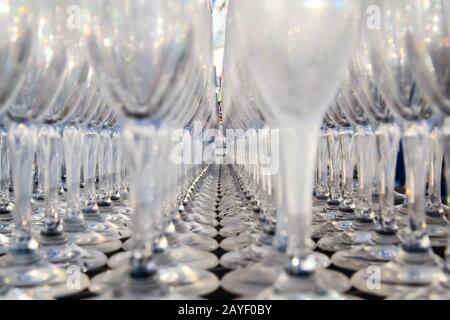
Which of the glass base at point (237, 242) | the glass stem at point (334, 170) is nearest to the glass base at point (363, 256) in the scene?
the glass base at point (237, 242)

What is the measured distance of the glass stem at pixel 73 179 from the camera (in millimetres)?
662

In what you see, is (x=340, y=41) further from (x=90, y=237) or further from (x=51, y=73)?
(x=90, y=237)

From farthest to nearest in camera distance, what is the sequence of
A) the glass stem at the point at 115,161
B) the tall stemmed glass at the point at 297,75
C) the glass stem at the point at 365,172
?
the glass stem at the point at 115,161, the glass stem at the point at 365,172, the tall stemmed glass at the point at 297,75

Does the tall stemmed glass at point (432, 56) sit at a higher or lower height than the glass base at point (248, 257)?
higher

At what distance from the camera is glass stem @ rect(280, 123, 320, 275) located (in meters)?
0.34

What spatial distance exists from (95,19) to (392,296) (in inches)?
12.0

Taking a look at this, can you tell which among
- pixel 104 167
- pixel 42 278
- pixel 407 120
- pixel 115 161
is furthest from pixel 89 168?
Answer: pixel 407 120

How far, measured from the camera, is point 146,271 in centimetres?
37

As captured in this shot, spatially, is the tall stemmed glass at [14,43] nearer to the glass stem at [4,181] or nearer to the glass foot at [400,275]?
the glass foot at [400,275]

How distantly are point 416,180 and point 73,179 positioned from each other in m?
0.48

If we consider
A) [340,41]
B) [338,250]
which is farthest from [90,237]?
[340,41]

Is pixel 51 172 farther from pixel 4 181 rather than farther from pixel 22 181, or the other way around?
pixel 4 181

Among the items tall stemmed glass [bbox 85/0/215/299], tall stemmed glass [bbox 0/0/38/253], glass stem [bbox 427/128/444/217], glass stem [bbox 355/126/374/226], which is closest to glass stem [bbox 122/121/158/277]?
tall stemmed glass [bbox 85/0/215/299]
